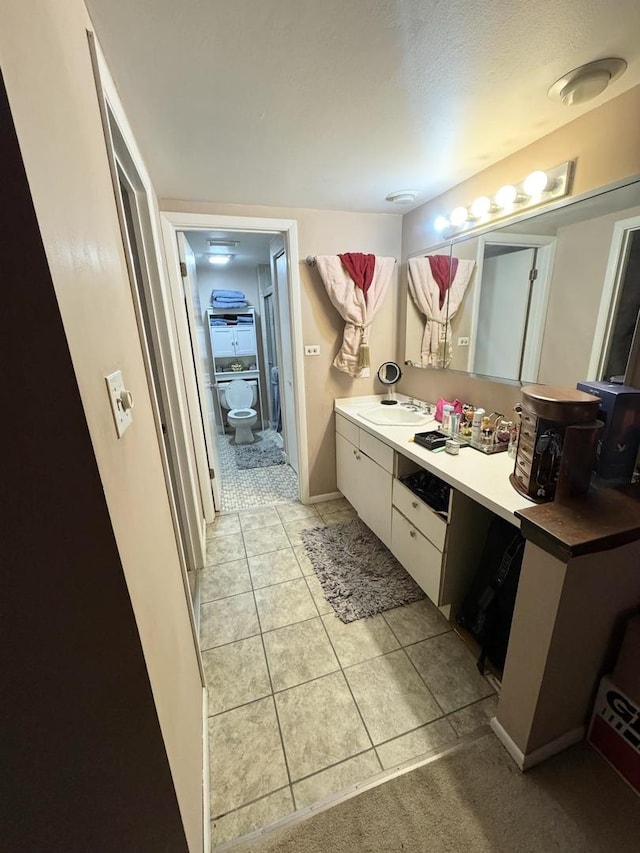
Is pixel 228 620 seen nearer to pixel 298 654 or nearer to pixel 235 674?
pixel 235 674

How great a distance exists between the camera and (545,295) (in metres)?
1.54

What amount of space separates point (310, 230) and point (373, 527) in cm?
203

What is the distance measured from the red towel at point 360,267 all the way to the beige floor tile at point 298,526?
5.60ft

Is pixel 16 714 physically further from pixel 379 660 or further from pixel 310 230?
pixel 310 230

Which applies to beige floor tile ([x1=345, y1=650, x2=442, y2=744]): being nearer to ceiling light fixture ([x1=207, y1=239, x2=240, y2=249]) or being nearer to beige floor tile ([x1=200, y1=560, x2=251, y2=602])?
beige floor tile ([x1=200, y1=560, x2=251, y2=602])

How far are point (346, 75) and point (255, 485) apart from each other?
A: 2766 mm

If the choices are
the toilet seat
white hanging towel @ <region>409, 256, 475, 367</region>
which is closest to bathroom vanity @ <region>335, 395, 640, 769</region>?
white hanging towel @ <region>409, 256, 475, 367</region>

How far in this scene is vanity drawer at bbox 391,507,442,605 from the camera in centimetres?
159

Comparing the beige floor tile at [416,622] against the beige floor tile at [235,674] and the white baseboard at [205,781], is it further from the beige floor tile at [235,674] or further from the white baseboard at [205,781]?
the white baseboard at [205,781]

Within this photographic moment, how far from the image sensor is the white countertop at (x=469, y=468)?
1197mm

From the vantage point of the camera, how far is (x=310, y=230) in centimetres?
234

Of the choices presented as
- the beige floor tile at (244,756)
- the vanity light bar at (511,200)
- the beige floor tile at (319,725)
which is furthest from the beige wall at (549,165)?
the beige floor tile at (244,756)

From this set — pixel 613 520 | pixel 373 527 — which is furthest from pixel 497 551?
pixel 373 527

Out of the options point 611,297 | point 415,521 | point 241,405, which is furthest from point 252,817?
point 241,405
